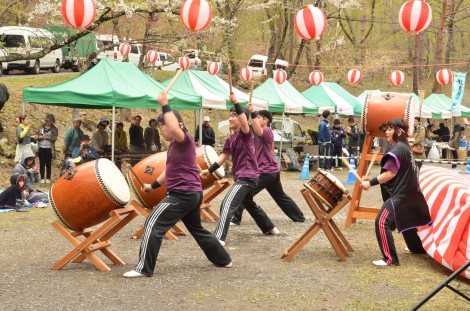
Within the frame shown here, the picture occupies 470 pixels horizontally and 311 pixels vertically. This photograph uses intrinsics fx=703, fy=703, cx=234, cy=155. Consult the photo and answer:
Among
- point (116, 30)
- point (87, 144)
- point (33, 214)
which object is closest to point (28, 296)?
point (33, 214)

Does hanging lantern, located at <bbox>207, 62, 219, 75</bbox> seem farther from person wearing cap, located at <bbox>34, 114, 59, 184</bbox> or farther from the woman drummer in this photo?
the woman drummer

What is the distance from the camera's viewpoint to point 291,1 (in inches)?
1224

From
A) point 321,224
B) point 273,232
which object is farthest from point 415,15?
point 321,224

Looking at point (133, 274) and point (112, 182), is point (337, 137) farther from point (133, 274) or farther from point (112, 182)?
point (133, 274)

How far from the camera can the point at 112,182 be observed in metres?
6.91

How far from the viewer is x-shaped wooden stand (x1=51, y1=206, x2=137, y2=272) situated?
22.2ft

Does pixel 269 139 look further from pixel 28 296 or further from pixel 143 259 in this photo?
pixel 28 296

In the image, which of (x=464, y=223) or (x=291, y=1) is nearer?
(x=464, y=223)

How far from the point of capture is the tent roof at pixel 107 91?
14.1m

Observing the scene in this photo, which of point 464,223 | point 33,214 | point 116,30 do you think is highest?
point 116,30

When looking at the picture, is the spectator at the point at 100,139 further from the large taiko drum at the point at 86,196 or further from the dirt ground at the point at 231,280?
the large taiko drum at the point at 86,196

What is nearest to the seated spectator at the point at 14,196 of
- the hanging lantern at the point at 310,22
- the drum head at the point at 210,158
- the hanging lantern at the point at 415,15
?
the drum head at the point at 210,158

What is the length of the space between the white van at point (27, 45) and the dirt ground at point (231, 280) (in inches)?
402

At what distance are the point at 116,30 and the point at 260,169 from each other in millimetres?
16557
